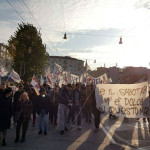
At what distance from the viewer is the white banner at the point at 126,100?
654cm

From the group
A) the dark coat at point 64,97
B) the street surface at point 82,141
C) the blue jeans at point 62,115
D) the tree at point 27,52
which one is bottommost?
the street surface at point 82,141

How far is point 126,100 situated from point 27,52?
33676mm

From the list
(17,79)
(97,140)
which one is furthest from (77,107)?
(17,79)

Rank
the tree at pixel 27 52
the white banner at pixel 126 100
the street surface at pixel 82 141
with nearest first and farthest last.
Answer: the street surface at pixel 82 141, the white banner at pixel 126 100, the tree at pixel 27 52

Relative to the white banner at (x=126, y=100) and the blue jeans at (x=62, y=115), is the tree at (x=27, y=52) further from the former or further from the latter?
the white banner at (x=126, y=100)

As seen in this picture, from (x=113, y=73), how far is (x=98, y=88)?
73486 mm

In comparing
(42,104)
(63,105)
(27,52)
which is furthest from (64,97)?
(27,52)

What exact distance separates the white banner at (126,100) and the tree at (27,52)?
3159cm

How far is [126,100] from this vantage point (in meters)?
6.75

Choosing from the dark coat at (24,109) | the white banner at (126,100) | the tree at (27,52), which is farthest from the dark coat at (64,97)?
the tree at (27,52)

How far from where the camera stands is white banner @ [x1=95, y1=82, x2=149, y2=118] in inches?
257

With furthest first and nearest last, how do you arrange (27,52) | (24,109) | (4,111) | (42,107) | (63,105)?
(27,52)
(63,105)
(42,107)
(24,109)
(4,111)

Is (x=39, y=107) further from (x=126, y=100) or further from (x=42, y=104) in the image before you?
(x=126, y=100)

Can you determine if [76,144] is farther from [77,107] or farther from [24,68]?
[24,68]
